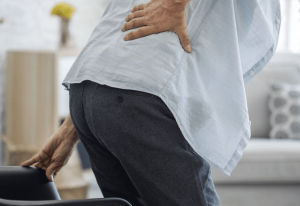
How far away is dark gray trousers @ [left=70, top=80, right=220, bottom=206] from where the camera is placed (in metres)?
0.56

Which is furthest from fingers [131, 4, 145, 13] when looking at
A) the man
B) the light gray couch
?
the light gray couch

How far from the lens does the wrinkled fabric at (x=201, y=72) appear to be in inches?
22.1

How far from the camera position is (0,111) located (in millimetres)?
2723

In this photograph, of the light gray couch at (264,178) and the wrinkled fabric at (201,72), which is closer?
the wrinkled fabric at (201,72)

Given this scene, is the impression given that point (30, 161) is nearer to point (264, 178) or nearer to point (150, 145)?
point (150, 145)

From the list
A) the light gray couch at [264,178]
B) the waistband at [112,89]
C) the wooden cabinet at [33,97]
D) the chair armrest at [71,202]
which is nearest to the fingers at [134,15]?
the waistband at [112,89]

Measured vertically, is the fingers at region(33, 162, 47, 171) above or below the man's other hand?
below

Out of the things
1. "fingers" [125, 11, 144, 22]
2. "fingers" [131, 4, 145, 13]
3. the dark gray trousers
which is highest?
"fingers" [131, 4, 145, 13]

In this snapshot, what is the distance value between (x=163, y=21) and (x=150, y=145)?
22cm

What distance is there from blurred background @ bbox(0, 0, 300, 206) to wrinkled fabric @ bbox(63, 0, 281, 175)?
1477 mm

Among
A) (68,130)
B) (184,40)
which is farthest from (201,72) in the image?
(68,130)

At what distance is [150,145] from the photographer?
0.56 metres

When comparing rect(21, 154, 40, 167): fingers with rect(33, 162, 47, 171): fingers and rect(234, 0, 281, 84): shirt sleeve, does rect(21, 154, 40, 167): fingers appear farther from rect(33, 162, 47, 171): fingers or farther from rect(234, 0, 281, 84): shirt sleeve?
rect(234, 0, 281, 84): shirt sleeve

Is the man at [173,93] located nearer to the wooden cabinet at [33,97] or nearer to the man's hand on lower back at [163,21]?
the man's hand on lower back at [163,21]
